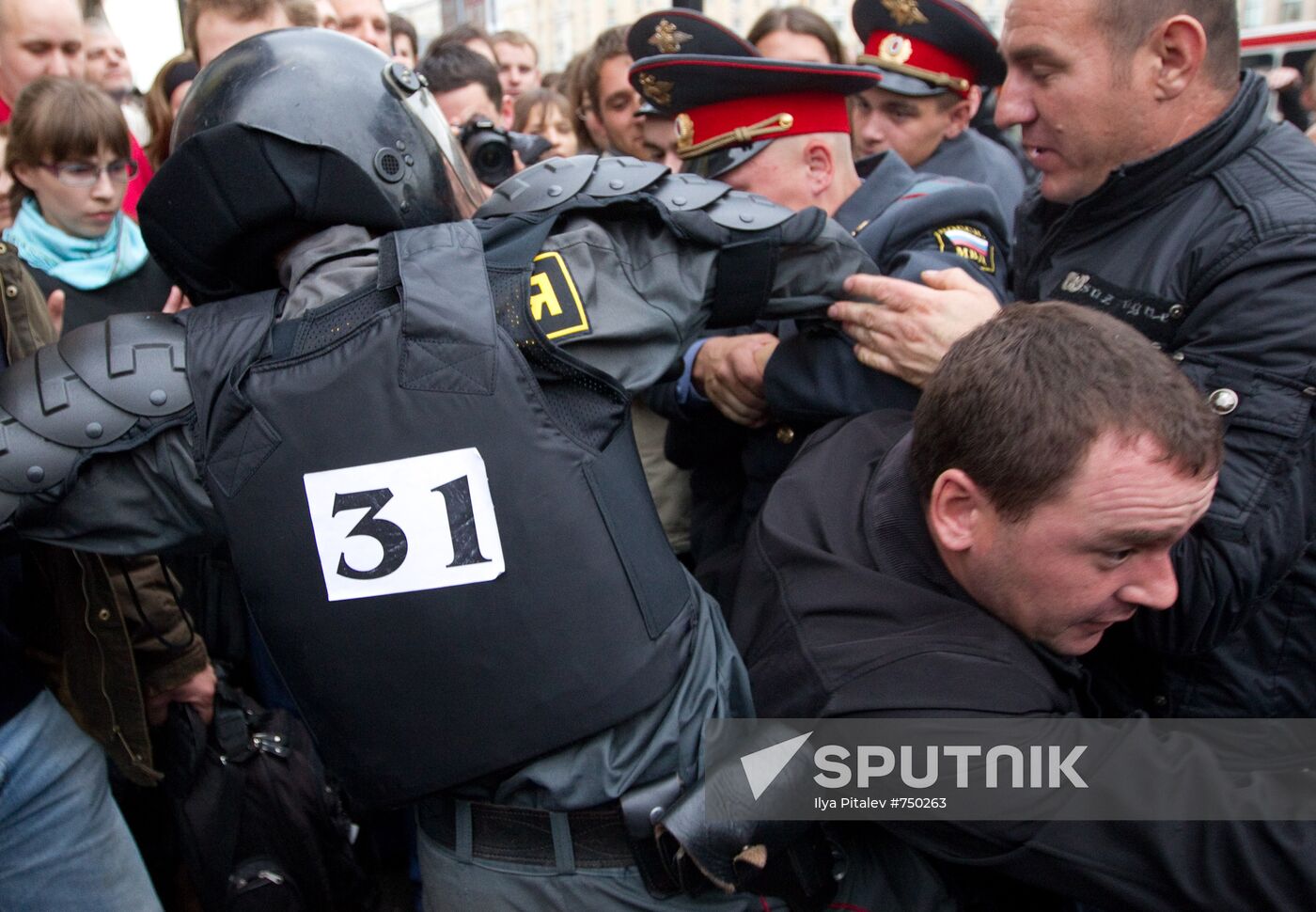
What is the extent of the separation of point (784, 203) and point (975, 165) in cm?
167

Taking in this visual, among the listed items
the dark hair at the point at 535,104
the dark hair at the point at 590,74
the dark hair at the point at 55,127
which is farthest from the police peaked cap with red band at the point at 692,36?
the dark hair at the point at 535,104

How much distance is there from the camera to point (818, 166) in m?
2.43

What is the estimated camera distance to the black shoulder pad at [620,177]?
1576mm

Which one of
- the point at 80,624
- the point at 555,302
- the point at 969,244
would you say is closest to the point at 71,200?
the point at 80,624

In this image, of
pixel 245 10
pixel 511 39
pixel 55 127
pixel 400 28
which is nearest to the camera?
pixel 55 127

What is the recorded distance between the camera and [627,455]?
1522 mm

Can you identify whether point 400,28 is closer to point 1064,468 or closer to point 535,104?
point 535,104

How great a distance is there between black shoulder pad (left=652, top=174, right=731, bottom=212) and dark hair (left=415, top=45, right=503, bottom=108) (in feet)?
9.93

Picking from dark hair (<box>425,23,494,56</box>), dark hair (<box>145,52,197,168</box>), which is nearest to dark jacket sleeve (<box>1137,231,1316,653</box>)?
dark hair (<box>145,52,197,168</box>)

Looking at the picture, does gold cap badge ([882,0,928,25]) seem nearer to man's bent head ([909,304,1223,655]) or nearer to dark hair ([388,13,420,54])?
man's bent head ([909,304,1223,655])

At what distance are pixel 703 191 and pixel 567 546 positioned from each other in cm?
62

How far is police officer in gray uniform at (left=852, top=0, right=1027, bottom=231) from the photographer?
130 inches

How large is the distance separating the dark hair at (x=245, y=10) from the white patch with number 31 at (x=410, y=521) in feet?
8.05

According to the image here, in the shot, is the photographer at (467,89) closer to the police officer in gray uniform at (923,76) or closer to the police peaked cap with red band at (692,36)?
the police officer in gray uniform at (923,76)
